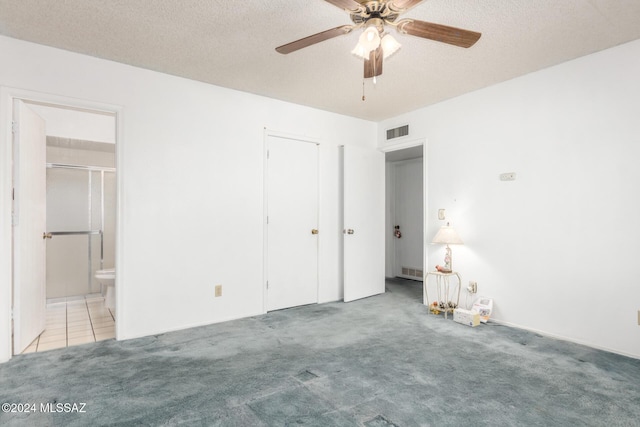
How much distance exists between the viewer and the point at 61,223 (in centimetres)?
480

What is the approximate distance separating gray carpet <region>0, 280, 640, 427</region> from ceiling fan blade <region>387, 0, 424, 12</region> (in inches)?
87.7

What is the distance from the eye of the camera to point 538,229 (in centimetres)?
335

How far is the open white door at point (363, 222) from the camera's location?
15.2 feet

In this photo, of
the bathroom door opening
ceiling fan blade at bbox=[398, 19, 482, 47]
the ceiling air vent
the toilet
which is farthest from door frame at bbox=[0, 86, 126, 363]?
the bathroom door opening

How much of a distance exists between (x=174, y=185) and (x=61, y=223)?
2552mm

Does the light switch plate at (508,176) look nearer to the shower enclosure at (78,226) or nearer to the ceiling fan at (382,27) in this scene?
the ceiling fan at (382,27)

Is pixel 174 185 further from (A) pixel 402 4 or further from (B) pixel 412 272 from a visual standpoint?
(B) pixel 412 272

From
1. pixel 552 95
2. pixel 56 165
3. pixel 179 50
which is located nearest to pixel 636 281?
pixel 552 95

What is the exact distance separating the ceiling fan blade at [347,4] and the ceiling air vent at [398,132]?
2924mm

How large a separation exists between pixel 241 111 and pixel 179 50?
1023mm

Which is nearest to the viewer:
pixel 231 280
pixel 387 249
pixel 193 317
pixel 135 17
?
pixel 135 17

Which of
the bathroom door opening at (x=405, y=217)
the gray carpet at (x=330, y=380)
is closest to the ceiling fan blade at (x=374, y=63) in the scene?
the gray carpet at (x=330, y=380)

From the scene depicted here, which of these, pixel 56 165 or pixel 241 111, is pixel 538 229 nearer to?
pixel 241 111

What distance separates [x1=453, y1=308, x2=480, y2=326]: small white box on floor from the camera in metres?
3.51
